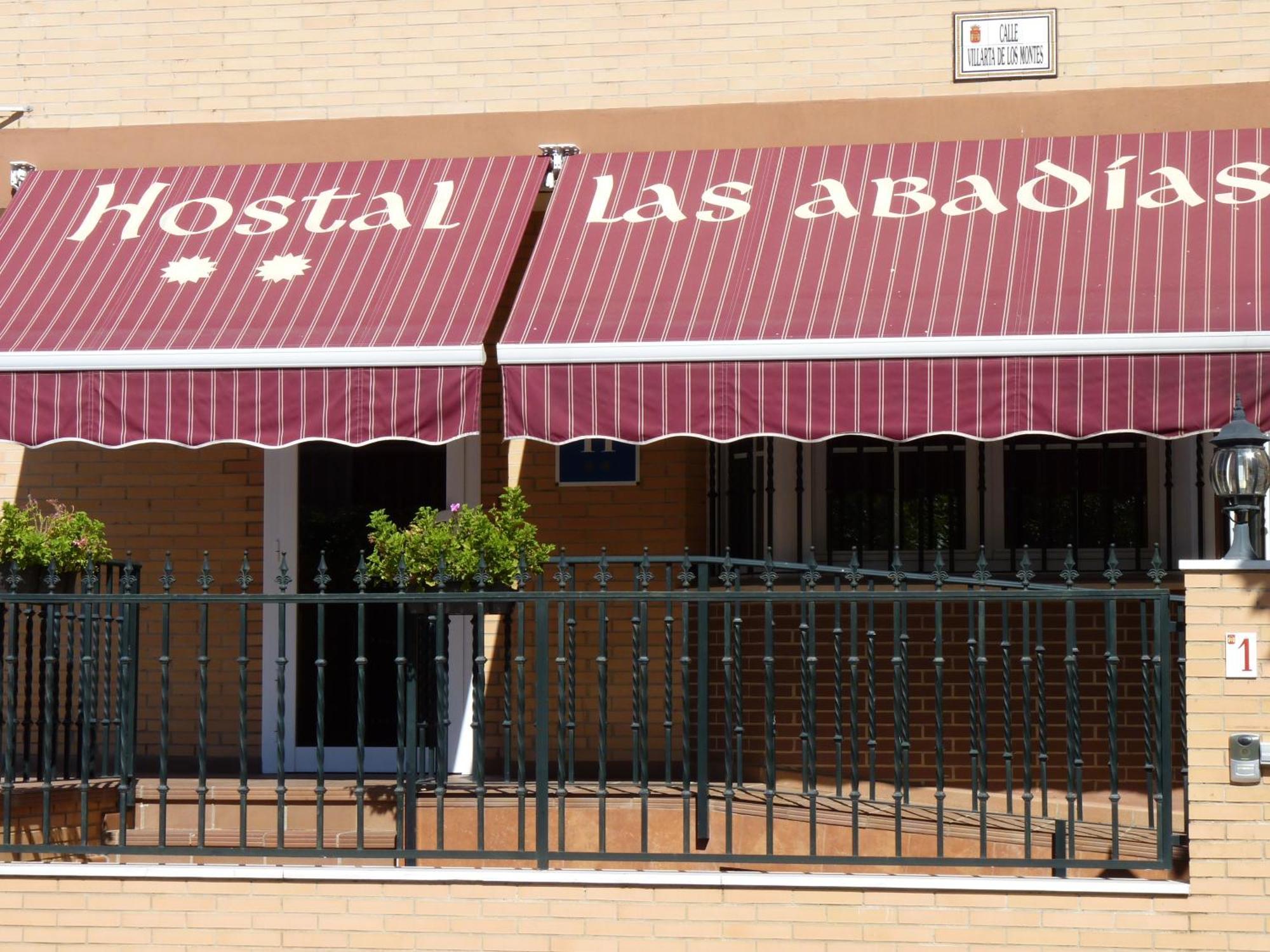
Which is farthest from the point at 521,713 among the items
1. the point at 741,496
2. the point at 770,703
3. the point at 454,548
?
the point at 741,496

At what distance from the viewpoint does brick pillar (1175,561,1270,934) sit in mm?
6746

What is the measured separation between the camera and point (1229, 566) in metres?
6.74

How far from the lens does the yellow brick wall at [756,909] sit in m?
6.77

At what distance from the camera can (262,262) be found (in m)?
9.25

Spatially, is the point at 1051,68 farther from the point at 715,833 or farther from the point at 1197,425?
the point at 715,833

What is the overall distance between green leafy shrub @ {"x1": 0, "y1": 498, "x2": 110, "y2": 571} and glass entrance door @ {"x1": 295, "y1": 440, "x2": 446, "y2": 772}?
187 centimetres

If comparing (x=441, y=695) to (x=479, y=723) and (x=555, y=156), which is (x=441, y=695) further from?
(x=555, y=156)

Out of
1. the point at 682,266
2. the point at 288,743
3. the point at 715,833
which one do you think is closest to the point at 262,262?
the point at 682,266

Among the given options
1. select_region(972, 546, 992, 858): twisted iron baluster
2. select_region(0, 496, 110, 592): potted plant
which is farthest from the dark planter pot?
select_region(972, 546, 992, 858): twisted iron baluster

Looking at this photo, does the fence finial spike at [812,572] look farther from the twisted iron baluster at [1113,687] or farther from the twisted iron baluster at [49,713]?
the twisted iron baluster at [49,713]

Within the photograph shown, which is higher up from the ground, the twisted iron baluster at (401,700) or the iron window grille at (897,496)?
the iron window grille at (897,496)

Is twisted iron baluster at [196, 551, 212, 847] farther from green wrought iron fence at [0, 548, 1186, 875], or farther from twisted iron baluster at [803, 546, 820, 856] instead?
twisted iron baluster at [803, 546, 820, 856]

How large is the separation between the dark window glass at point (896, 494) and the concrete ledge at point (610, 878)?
3267 millimetres

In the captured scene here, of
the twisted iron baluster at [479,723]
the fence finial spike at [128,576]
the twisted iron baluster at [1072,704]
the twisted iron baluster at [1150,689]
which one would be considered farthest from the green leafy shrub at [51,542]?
the twisted iron baluster at [1150,689]
